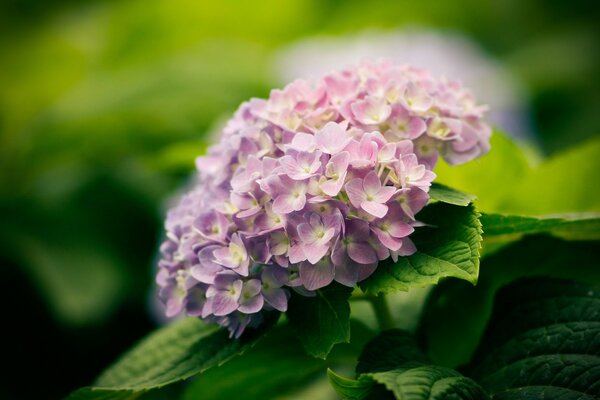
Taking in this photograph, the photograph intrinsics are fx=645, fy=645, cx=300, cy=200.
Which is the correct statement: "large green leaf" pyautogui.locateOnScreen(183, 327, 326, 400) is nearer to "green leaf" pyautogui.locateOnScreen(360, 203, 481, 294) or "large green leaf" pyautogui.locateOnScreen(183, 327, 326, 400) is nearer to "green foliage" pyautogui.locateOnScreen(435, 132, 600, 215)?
"green leaf" pyautogui.locateOnScreen(360, 203, 481, 294)

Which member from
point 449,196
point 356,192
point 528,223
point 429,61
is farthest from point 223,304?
point 429,61

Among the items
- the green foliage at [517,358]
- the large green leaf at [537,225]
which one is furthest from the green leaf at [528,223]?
the green foliage at [517,358]

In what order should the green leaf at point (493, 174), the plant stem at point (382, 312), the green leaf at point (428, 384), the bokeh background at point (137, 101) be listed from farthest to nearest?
the bokeh background at point (137, 101), the green leaf at point (493, 174), the plant stem at point (382, 312), the green leaf at point (428, 384)

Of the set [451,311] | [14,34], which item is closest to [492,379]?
[451,311]

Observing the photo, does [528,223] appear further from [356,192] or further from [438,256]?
[356,192]

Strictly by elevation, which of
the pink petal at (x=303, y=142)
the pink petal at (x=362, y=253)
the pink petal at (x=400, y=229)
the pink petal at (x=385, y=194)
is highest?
the pink petal at (x=303, y=142)

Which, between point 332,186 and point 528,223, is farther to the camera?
point 528,223

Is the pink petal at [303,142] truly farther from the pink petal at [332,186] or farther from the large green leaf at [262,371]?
the large green leaf at [262,371]

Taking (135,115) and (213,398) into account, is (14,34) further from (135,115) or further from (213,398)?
(213,398)
